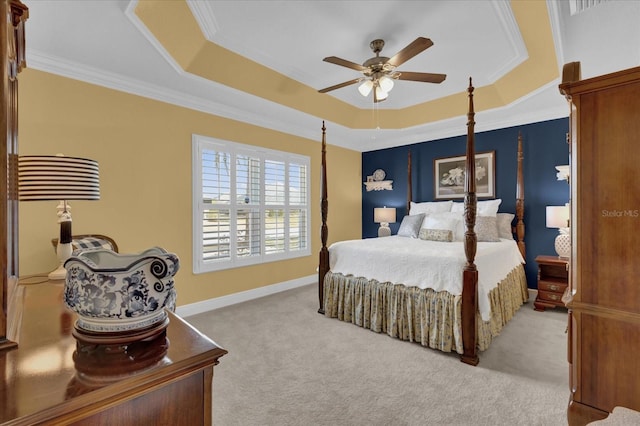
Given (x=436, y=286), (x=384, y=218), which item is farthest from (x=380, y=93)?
(x=384, y=218)

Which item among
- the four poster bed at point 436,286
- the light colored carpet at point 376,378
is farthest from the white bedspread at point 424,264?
the light colored carpet at point 376,378

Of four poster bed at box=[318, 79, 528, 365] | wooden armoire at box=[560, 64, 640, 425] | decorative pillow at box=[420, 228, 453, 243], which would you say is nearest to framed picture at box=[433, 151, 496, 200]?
four poster bed at box=[318, 79, 528, 365]

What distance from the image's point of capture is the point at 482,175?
183 inches

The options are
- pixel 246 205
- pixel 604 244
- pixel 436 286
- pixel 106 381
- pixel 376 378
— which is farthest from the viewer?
pixel 246 205

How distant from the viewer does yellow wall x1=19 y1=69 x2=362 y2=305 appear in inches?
103

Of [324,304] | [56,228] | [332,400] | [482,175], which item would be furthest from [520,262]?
[56,228]

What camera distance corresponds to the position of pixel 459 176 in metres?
4.81

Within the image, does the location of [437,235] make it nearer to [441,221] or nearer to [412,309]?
[441,221]

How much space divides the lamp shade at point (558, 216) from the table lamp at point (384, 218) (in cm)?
218

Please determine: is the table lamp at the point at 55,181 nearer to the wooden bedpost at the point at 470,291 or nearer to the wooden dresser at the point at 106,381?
the wooden dresser at the point at 106,381

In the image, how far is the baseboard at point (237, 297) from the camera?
3551 mm

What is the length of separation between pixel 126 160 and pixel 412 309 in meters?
3.14

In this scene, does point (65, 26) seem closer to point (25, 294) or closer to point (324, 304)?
point (25, 294)

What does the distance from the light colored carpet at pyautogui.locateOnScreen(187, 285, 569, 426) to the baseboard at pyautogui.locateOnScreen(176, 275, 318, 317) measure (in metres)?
0.43
